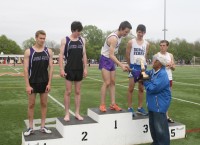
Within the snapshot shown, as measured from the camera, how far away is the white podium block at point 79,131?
198 inches

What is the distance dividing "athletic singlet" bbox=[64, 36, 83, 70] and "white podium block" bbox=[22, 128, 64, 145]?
129 centimetres

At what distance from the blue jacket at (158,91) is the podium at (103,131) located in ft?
2.56

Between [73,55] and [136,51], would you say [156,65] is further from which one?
[73,55]

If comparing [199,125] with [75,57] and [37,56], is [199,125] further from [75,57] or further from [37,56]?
[37,56]

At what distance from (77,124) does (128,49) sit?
2.08 m

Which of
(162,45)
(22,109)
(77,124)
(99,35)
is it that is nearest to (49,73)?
(77,124)

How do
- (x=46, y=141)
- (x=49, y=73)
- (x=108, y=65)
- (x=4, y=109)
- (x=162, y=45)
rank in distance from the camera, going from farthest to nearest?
1. (x=4, y=109)
2. (x=162, y=45)
3. (x=108, y=65)
4. (x=49, y=73)
5. (x=46, y=141)

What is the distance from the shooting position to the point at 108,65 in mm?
5871

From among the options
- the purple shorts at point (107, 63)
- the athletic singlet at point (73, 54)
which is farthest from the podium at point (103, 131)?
the athletic singlet at point (73, 54)

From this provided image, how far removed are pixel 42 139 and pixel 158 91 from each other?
212 centimetres

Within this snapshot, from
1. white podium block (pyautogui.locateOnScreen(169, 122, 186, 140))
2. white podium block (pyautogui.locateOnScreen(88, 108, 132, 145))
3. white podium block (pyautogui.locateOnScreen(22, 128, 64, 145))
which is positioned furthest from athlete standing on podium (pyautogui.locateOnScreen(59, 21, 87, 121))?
white podium block (pyautogui.locateOnScreen(169, 122, 186, 140))

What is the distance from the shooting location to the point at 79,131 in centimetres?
515

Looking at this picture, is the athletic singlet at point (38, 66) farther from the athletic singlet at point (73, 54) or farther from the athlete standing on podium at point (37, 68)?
the athletic singlet at point (73, 54)

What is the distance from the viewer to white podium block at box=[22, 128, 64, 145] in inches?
184
